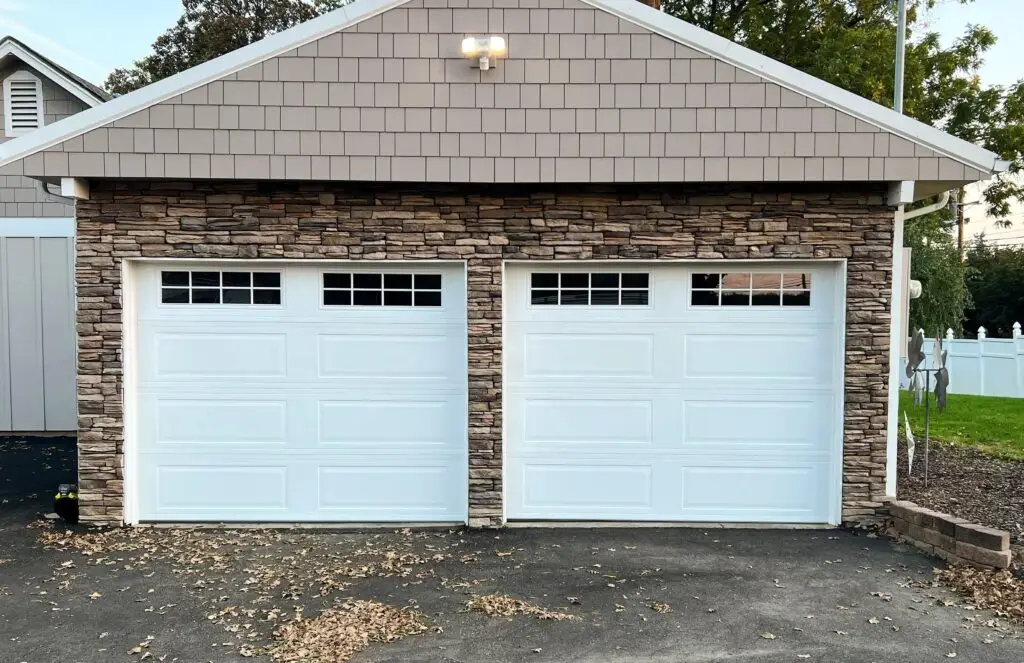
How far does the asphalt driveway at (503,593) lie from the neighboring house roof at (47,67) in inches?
243

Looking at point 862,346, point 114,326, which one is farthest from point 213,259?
point 862,346

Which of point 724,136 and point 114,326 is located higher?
point 724,136

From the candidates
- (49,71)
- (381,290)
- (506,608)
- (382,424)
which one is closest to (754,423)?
(506,608)

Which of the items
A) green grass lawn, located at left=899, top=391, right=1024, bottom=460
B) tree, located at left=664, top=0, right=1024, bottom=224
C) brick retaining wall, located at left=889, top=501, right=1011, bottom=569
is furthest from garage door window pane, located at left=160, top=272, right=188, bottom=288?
tree, located at left=664, top=0, right=1024, bottom=224

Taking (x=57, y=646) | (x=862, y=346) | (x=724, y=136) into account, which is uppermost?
(x=724, y=136)

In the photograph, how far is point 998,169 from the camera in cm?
574

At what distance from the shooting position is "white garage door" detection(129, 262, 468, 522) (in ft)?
21.1

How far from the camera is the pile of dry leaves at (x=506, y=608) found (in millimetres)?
4598

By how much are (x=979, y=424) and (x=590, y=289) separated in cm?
874

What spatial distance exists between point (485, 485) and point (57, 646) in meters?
3.14

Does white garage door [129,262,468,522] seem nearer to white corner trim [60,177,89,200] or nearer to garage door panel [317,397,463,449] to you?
garage door panel [317,397,463,449]

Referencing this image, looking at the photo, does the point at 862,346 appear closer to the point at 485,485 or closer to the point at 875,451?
the point at 875,451

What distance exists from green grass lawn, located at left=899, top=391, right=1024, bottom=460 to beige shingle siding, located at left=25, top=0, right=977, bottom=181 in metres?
6.38

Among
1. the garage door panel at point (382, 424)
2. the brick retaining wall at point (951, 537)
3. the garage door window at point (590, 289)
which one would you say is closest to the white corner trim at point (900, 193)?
the garage door window at point (590, 289)
